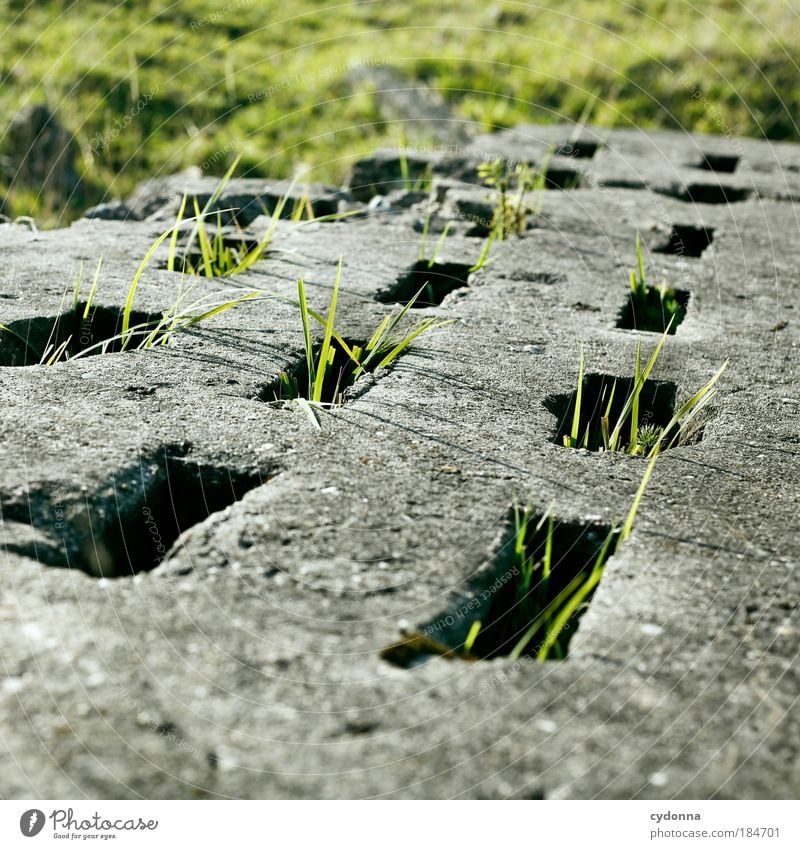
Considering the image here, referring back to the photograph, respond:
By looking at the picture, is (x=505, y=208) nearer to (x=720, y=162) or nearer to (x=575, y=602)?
(x=720, y=162)

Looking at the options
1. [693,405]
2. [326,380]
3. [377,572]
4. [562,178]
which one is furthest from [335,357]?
[562,178]

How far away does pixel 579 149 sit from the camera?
465 cm

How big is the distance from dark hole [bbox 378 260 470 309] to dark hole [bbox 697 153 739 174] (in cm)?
222

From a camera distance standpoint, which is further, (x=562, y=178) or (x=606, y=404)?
(x=562, y=178)

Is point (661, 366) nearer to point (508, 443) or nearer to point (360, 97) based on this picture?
point (508, 443)

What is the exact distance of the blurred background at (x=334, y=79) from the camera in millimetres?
5363

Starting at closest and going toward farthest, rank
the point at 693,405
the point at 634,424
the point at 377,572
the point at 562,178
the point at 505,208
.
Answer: the point at 377,572 → the point at 634,424 → the point at 693,405 → the point at 505,208 → the point at 562,178

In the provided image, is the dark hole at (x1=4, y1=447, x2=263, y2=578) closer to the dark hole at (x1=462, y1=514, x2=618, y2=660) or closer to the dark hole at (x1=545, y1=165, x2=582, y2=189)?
the dark hole at (x1=462, y1=514, x2=618, y2=660)

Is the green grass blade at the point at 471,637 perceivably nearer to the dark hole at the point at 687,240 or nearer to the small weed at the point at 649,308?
the small weed at the point at 649,308

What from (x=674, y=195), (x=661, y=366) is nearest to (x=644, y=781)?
(x=661, y=366)

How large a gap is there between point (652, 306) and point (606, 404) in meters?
0.76

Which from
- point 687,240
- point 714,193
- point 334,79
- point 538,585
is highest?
point 334,79

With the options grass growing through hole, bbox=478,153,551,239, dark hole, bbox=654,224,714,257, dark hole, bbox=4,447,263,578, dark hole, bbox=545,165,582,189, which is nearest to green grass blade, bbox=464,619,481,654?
dark hole, bbox=4,447,263,578
